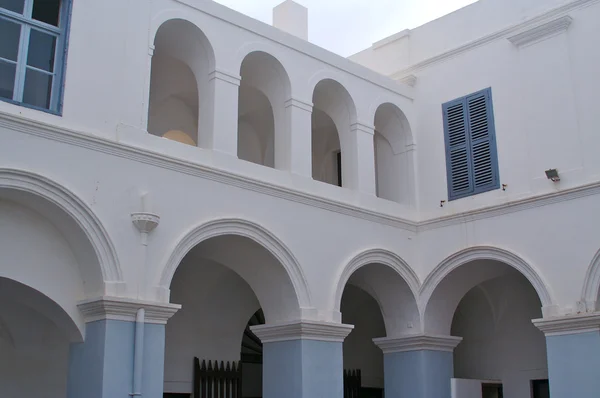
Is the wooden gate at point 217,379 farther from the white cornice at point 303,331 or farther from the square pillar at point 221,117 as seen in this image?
the square pillar at point 221,117

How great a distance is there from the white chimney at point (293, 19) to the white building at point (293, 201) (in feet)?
0.13

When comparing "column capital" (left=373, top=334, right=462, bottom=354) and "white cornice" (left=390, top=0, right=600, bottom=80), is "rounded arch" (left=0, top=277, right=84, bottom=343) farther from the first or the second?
"white cornice" (left=390, top=0, right=600, bottom=80)

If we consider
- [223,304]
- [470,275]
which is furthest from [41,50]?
[470,275]

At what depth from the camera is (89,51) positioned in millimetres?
9930

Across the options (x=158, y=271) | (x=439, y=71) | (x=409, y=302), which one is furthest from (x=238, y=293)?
(x=439, y=71)

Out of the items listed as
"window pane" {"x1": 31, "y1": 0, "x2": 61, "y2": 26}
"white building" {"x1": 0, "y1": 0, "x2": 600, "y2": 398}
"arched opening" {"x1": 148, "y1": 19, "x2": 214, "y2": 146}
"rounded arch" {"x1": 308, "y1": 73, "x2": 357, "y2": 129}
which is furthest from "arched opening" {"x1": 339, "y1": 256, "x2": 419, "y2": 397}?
"window pane" {"x1": 31, "y1": 0, "x2": 61, "y2": 26}

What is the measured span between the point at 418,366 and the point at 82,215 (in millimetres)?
6206

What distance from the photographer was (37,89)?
9.56m

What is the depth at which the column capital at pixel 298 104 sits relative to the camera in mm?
12250

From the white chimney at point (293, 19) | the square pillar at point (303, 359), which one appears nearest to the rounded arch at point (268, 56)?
the white chimney at point (293, 19)

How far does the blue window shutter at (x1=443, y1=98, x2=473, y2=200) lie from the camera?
13297 millimetres

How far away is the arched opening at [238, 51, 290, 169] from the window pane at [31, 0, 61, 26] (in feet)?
10.1

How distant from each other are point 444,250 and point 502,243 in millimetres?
1042

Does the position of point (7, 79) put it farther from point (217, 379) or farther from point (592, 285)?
point (592, 285)
